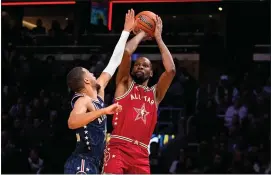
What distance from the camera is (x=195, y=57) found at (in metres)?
14.3

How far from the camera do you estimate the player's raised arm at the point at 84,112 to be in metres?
5.15

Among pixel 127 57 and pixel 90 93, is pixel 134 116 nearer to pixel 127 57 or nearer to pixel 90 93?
pixel 127 57

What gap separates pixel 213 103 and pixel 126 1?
2.75 metres

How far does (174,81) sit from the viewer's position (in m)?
13.4

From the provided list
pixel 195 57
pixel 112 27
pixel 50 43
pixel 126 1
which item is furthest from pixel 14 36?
pixel 195 57

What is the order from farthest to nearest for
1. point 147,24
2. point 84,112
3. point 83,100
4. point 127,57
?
point 147,24 → point 127,57 → point 83,100 → point 84,112

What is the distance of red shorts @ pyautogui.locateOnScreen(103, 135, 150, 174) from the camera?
650 centimetres

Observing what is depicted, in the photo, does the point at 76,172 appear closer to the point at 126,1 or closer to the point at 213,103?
the point at 213,103

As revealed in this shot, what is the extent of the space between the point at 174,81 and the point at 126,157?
6.93 meters

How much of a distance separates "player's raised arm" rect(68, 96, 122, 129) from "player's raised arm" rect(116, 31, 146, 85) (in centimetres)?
118

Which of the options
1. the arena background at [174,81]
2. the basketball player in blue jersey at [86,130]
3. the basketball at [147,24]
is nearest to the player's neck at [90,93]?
the basketball player in blue jersey at [86,130]

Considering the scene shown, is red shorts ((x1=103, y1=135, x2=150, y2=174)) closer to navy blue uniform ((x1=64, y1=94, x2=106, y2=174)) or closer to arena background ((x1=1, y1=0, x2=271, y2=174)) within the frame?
navy blue uniform ((x1=64, y1=94, x2=106, y2=174))

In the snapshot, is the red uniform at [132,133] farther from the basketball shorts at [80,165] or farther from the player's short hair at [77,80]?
the player's short hair at [77,80]

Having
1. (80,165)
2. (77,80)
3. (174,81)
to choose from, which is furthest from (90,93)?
(174,81)
